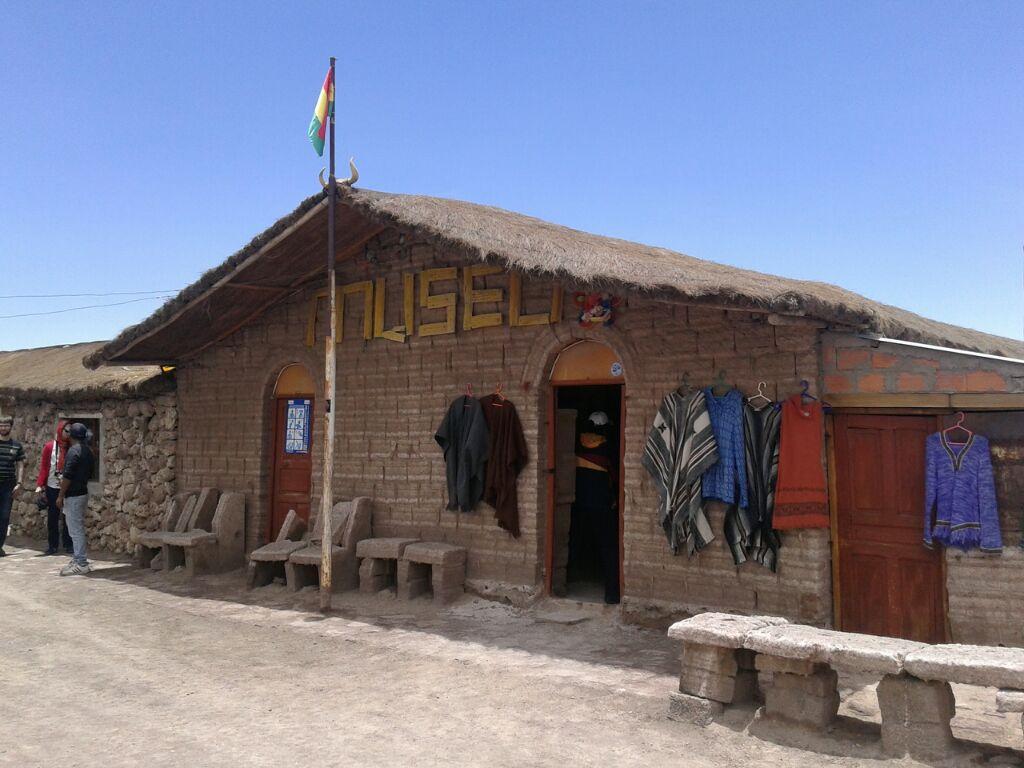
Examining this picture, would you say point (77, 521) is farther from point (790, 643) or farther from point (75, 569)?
point (790, 643)

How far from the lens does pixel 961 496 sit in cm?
613

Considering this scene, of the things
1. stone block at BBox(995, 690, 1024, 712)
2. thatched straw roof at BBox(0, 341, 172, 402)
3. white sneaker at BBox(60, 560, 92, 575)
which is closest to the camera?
stone block at BBox(995, 690, 1024, 712)

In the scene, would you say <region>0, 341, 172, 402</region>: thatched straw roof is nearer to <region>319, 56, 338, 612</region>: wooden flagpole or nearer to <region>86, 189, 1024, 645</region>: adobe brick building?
<region>86, 189, 1024, 645</region>: adobe brick building

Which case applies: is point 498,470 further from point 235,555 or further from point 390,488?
point 235,555

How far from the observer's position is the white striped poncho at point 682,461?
278 inches

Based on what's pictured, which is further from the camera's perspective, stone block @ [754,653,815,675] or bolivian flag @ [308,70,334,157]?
bolivian flag @ [308,70,334,157]

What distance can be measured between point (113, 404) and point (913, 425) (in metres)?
10.7

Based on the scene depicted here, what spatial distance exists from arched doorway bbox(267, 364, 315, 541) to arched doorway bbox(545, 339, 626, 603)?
11.7ft

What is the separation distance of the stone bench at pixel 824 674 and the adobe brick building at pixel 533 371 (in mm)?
1661

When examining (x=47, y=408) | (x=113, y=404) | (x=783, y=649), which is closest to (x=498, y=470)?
(x=783, y=649)

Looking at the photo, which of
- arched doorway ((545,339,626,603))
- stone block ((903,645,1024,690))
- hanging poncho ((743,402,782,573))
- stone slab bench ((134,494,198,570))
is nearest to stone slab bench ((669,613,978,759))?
stone block ((903,645,1024,690))

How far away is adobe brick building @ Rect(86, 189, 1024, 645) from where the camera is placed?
6.40 meters

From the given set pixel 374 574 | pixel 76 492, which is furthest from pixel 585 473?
pixel 76 492

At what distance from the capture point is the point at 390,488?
9430 millimetres
